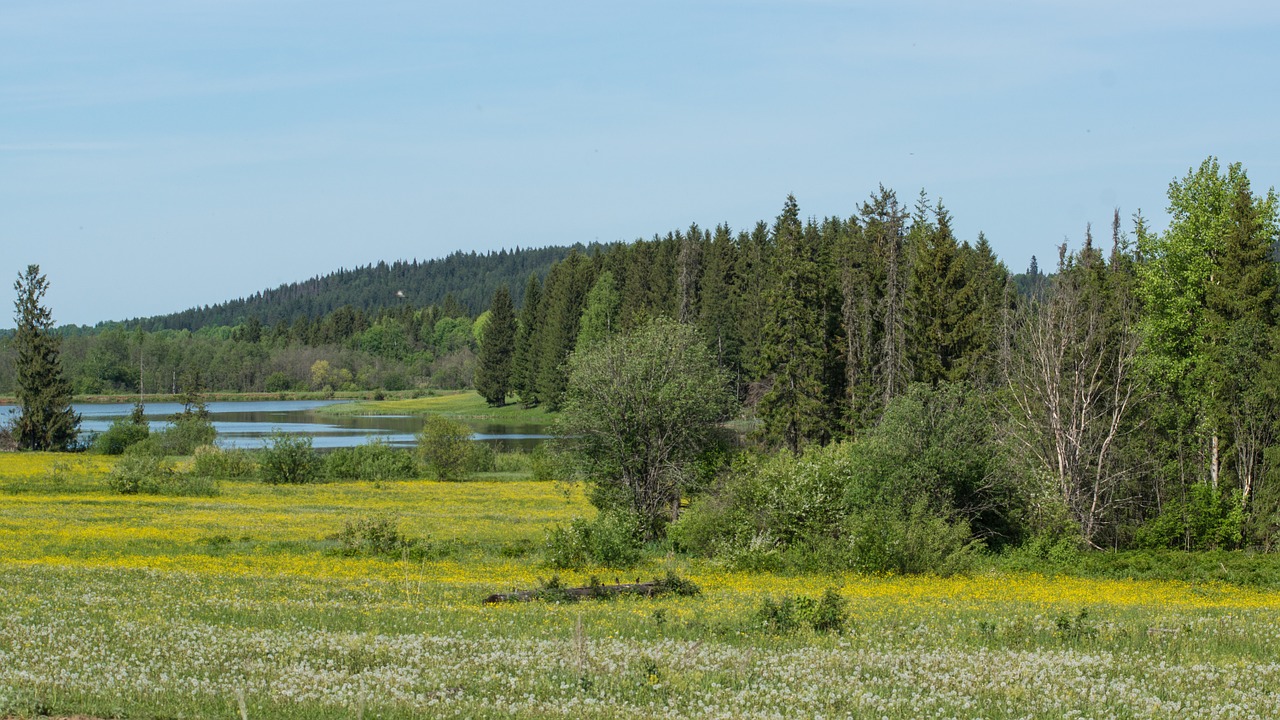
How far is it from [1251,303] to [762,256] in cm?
7090

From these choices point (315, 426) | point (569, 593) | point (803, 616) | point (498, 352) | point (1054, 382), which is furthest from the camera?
point (498, 352)

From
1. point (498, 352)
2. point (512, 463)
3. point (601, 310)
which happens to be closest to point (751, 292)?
point (601, 310)

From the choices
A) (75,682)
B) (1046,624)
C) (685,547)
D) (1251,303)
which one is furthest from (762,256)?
(75,682)

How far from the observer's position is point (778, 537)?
35.5 metres

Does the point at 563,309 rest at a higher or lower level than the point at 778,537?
higher

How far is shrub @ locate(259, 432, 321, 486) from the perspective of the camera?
224 ft

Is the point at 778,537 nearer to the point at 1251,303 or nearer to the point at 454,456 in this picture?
the point at 1251,303

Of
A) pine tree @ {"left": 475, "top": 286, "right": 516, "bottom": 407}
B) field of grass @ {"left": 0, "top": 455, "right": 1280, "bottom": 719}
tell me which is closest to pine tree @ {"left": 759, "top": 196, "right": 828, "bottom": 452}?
field of grass @ {"left": 0, "top": 455, "right": 1280, "bottom": 719}

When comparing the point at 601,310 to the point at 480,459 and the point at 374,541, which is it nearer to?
the point at 480,459

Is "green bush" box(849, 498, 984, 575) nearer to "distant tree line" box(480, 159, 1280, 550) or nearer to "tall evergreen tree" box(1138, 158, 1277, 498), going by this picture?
"distant tree line" box(480, 159, 1280, 550)

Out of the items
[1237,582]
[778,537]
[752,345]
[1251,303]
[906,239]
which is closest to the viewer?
[1237,582]

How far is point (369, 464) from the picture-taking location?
71938mm

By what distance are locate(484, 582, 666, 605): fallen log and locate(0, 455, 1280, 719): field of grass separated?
0.70m

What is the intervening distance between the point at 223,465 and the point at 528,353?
79.3 m
